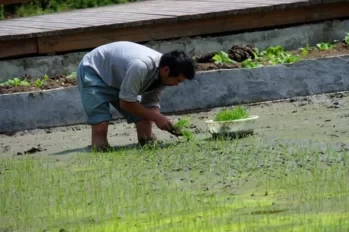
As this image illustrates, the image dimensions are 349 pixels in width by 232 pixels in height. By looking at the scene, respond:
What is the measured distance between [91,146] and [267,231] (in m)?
3.97

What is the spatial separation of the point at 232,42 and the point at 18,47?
7.95 feet

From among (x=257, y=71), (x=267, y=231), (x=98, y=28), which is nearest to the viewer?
(x=267, y=231)

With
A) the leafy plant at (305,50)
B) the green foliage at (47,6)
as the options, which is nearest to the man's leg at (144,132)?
the leafy plant at (305,50)

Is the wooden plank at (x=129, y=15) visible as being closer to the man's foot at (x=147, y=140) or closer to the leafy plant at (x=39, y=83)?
the leafy plant at (x=39, y=83)

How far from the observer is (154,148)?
916 centimetres

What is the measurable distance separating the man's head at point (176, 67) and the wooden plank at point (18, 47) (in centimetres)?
384

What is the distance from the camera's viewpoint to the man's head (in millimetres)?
8945

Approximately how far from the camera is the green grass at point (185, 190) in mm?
6410

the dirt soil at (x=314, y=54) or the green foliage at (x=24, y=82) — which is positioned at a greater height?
the dirt soil at (x=314, y=54)

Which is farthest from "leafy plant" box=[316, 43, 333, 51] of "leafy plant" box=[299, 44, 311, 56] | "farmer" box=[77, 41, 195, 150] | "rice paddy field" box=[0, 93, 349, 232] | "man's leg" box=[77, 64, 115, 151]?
"man's leg" box=[77, 64, 115, 151]

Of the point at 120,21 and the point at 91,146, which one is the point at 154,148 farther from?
the point at 120,21

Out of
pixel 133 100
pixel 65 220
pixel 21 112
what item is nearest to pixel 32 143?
pixel 21 112

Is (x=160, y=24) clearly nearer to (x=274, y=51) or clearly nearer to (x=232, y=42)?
(x=232, y=42)

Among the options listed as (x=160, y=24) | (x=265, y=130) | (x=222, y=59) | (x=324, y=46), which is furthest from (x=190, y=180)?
(x=160, y=24)
